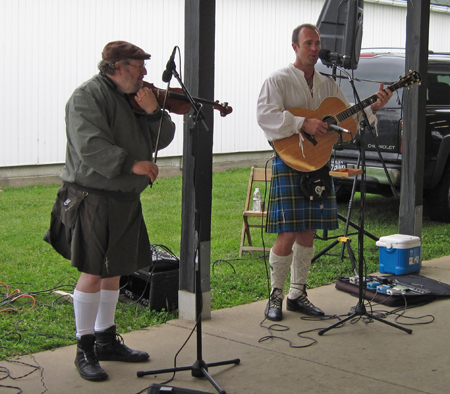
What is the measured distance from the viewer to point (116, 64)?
3189 mm

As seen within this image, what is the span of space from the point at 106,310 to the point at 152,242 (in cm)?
323

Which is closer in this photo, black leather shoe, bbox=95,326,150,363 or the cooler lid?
black leather shoe, bbox=95,326,150,363

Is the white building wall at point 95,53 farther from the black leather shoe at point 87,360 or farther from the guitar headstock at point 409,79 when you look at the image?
the black leather shoe at point 87,360

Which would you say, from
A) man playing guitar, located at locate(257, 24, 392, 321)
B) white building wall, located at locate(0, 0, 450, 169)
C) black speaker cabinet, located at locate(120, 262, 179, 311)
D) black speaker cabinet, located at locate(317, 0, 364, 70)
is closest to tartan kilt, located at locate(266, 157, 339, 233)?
man playing guitar, located at locate(257, 24, 392, 321)

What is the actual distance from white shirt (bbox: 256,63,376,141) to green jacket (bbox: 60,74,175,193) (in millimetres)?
917

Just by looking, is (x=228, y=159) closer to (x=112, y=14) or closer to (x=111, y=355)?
(x=112, y=14)

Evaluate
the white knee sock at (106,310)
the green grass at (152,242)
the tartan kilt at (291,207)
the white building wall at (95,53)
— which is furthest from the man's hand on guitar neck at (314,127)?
the white building wall at (95,53)

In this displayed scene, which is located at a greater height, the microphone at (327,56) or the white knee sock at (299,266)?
the microphone at (327,56)

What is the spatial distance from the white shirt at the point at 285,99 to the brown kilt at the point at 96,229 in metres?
1.18

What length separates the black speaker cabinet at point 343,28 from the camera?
567cm

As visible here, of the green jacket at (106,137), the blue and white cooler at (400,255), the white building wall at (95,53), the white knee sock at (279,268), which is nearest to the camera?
the green jacket at (106,137)

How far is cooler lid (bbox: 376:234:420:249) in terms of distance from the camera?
17.9 ft

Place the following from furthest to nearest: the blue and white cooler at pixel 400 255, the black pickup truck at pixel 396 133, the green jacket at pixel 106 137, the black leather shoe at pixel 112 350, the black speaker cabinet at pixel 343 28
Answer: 1. the black pickup truck at pixel 396 133
2. the black speaker cabinet at pixel 343 28
3. the blue and white cooler at pixel 400 255
4. the black leather shoe at pixel 112 350
5. the green jacket at pixel 106 137

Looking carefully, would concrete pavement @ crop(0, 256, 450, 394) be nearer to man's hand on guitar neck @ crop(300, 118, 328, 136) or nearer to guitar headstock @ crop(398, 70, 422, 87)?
man's hand on guitar neck @ crop(300, 118, 328, 136)
